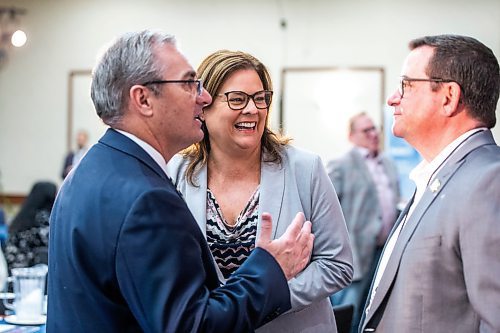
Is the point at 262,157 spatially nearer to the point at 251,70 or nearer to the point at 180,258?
Answer: the point at 251,70

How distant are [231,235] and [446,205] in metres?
0.70

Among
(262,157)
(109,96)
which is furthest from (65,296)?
(262,157)

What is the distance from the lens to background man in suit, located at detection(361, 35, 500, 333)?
1591 mm

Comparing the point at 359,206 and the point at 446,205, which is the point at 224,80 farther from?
the point at 359,206

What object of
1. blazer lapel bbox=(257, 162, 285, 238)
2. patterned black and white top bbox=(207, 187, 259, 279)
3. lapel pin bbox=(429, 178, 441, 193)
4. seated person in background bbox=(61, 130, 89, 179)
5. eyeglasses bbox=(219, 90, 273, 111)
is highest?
eyeglasses bbox=(219, 90, 273, 111)

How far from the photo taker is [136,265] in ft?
4.52

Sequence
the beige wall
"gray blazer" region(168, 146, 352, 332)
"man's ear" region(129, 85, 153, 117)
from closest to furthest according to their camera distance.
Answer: "man's ear" region(129, 85, 153, 117)
"gray blazer" region(168, 146, 352, 332)
the beige wall

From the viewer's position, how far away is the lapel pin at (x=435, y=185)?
1758mm

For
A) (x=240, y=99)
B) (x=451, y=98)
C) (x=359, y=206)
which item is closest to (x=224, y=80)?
(x=240, y=99)

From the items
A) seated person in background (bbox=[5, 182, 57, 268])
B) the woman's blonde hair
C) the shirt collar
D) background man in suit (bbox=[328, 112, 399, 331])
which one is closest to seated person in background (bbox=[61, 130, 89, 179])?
seated person in background (bbox=[5, 182, 57, 268])

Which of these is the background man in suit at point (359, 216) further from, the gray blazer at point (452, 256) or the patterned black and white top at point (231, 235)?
the gray blazer at point (452, 256)

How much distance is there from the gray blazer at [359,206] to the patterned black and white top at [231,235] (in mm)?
2813

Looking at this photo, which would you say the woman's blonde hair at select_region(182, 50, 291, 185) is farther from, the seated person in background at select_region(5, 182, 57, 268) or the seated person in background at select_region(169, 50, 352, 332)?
the seated person in background at select_region(5, 182, 57, 268)

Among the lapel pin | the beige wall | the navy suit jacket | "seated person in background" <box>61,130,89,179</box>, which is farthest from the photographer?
"seated person in background" <box>61,130,89,179</box>
